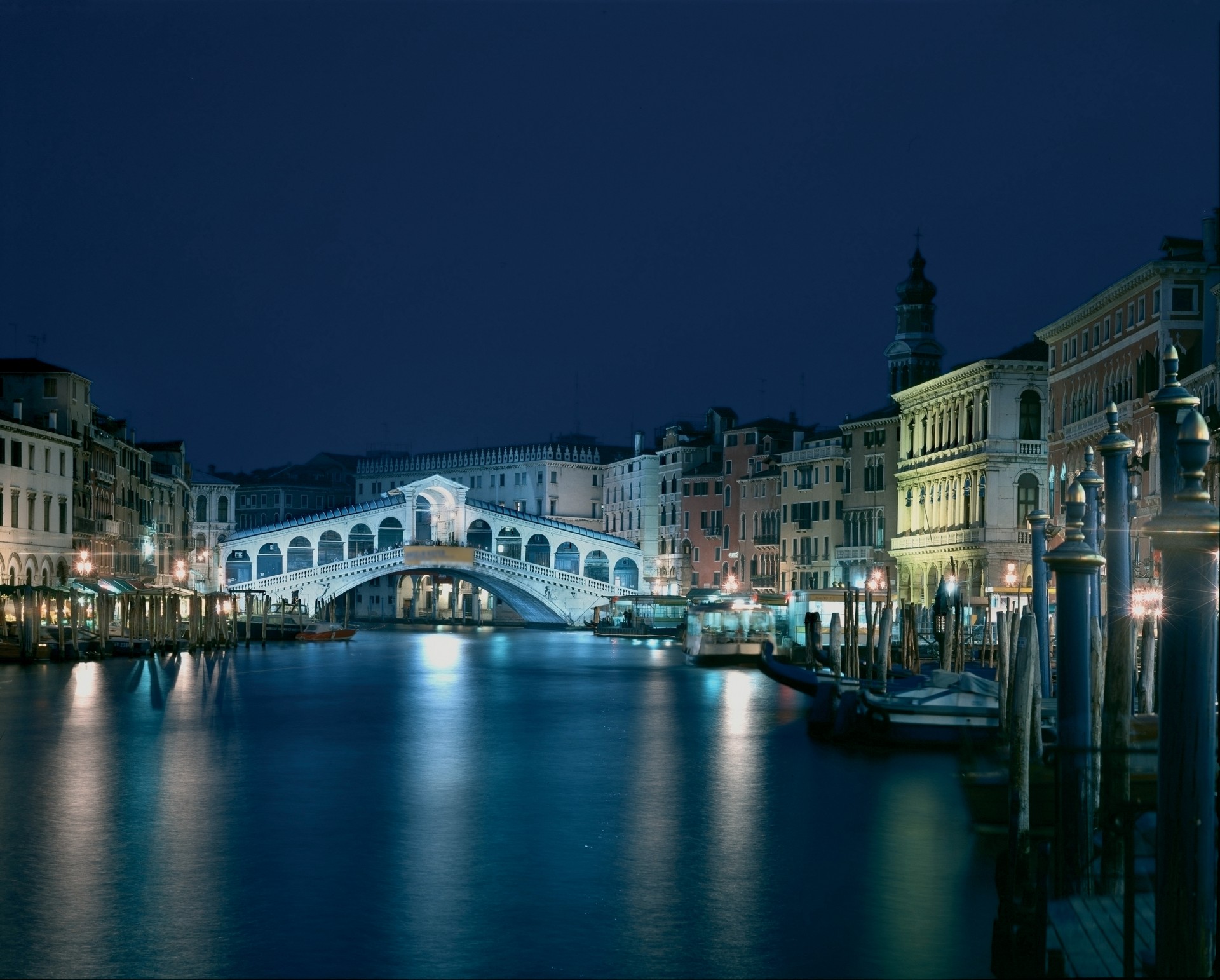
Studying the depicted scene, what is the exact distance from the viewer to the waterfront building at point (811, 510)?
173ft

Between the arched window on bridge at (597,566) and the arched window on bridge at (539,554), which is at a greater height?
the arched window on bridge at (539,554)

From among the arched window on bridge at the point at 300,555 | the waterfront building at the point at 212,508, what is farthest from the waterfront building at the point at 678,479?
the waterfront building at the point at 212,508

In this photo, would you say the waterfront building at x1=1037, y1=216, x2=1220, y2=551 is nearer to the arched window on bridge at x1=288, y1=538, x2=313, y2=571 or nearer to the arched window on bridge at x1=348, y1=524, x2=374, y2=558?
the arched window on bridge at x1=348, y1=524, x2=374, y2=558

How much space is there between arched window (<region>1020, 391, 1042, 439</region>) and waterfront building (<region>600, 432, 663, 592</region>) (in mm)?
26848

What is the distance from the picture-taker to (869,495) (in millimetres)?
50000

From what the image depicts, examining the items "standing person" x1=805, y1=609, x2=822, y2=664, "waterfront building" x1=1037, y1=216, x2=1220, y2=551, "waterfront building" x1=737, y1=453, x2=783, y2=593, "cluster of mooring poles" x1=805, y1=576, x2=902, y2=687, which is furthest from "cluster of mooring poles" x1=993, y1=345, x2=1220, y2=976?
"waterfront building" x1=737, y1=453, x2=783, y2=593

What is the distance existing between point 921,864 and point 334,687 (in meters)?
19.7

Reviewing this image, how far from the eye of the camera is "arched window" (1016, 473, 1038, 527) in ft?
130

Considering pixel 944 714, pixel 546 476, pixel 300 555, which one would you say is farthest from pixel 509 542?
pixel 944 714

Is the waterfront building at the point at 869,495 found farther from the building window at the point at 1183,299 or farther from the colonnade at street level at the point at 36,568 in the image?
the colonnade at street level at the point at 36,568

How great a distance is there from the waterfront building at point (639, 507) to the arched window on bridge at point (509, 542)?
4126 mm

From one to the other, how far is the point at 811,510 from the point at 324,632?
50.2 feet

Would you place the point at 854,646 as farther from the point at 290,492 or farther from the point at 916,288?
the point at 290,492

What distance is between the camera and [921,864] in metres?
10.8
